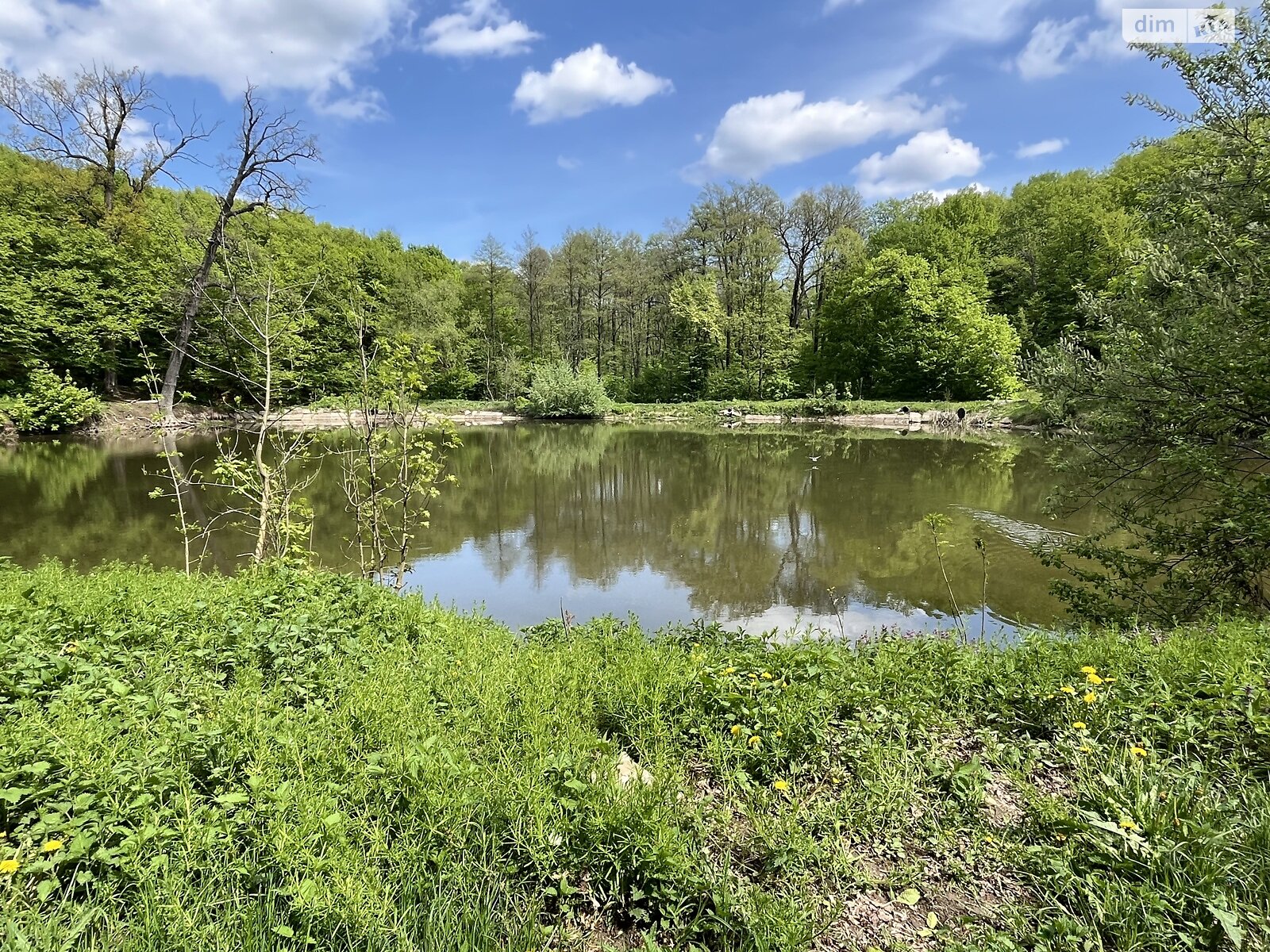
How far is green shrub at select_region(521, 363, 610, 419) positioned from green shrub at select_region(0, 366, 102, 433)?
21.4 meters

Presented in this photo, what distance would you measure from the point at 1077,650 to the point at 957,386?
121 ft

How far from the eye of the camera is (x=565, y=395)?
38.3 metres

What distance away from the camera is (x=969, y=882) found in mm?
2475

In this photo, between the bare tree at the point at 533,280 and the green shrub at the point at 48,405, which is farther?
the bare tree at the point at 533,280

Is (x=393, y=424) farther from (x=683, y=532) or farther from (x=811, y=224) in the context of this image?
(x=811, y=224)

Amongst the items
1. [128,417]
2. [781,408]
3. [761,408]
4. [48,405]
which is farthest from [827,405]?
[48,405]

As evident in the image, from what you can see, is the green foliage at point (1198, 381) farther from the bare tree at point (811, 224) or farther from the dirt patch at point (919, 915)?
the bare tree at point (811, 224)

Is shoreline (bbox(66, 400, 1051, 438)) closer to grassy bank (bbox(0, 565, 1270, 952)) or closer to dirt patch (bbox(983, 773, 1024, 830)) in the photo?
grassy bank (bbox(0, 565, 1270, 952))

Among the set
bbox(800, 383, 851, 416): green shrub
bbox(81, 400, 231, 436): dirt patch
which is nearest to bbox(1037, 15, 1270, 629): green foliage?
bbox(81, 400, 231, 436): dirt patch

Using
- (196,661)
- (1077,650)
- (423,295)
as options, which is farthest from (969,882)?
(423,295)

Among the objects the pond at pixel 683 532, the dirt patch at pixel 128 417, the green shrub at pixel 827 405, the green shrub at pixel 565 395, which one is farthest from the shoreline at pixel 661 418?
the pond at pixel 683 532

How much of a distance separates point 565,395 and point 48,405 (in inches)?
943

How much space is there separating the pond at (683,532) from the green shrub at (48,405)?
167 inches

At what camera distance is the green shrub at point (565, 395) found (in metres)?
38.4
